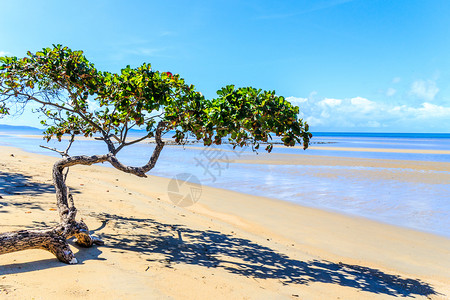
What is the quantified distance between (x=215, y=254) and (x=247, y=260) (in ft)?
2.39

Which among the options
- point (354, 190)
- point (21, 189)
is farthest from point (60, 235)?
point (354, 190)

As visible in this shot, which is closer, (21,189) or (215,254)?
(215,254)

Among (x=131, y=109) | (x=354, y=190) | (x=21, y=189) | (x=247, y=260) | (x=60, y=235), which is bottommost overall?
(x=247, y=260)

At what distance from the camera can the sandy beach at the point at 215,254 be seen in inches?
171

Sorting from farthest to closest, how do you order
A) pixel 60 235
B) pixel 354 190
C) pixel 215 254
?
1. pixel 354 190
2. pixel 215 254
3. pixel 60 235

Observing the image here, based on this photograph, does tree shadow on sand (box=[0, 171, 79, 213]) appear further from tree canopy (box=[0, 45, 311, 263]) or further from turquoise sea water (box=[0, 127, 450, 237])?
turquoise sea water (box=[0, 127, 450, 237])

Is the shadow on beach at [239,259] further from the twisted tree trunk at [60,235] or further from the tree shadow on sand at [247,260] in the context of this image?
the twisted tree trunk at [60,235]

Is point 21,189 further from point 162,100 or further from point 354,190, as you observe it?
point 354,190

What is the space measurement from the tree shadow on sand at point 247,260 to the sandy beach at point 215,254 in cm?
3

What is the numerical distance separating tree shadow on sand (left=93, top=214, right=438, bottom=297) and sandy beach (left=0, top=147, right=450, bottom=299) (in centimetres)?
3

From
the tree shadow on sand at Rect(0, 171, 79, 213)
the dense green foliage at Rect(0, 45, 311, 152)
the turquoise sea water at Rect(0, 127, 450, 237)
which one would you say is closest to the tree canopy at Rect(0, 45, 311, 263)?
the dense green foliage at Rect(0, 45, 311, 152)

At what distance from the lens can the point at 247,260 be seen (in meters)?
6.57

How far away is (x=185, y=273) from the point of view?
515 centimetres

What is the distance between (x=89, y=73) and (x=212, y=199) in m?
8.22
